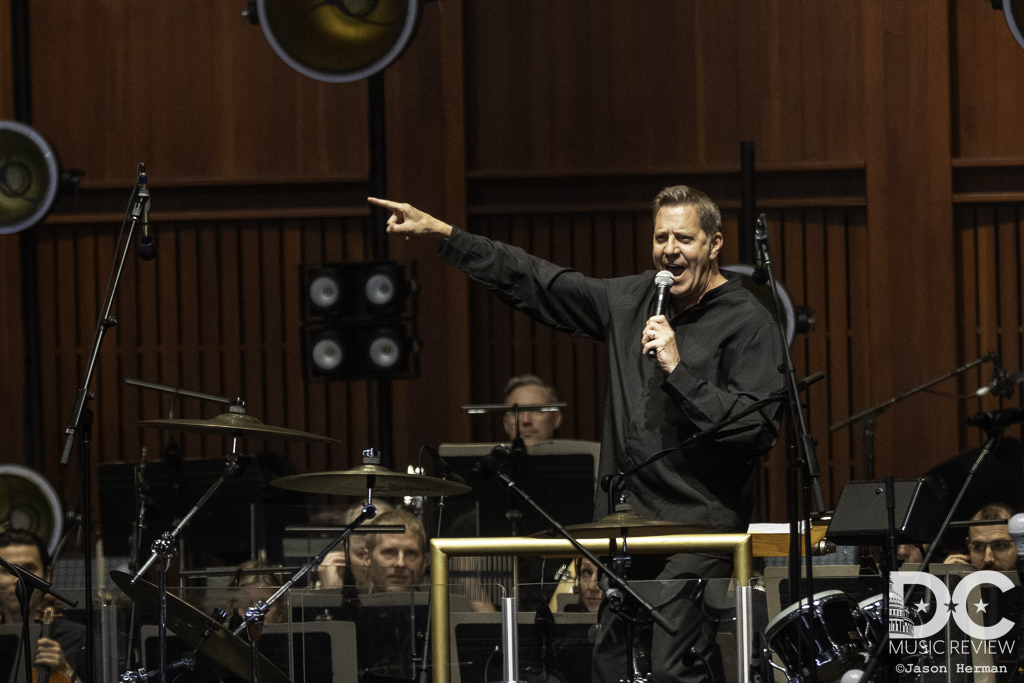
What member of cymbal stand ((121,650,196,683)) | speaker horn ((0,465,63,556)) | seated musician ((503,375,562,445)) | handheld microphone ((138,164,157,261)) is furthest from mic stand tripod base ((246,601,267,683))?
speaker horn ((0,465,63,556))

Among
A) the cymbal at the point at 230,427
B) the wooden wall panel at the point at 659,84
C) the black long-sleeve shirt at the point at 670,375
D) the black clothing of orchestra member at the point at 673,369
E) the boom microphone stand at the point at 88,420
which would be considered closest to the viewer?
the black clothing of orchestra member at the point at 673,369

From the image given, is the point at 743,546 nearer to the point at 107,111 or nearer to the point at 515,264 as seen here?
the point at 515,264

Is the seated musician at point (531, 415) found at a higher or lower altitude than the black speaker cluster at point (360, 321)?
lower

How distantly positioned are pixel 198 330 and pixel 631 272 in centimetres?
251

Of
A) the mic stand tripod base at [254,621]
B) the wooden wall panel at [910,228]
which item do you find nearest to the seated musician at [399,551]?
the mic stand tripod base at [254,621]

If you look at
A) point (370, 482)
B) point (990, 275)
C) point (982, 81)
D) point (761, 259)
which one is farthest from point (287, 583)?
point (982, 81)

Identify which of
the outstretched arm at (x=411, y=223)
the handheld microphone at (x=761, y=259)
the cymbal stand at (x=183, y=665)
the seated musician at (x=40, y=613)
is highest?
the outstretched arm at (x=411, y=223)

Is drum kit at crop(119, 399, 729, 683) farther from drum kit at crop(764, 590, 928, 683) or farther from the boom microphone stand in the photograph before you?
drum kit at crop(764, 590, 928, 683)

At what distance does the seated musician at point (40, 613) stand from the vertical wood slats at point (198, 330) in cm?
253

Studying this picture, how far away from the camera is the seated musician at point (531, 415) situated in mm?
6191

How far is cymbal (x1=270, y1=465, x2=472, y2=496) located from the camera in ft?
14.0

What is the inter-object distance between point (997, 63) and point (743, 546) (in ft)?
17.3

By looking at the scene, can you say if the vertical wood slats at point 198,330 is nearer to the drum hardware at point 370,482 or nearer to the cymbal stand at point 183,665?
the drum hardware at point 370,482

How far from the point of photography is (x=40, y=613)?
4605 millimetres
